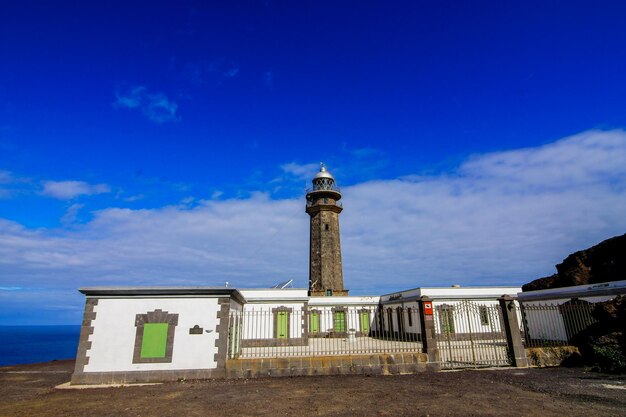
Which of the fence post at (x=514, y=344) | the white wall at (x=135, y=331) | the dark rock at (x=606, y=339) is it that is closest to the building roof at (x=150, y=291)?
the white wall at (x=135, y=331)

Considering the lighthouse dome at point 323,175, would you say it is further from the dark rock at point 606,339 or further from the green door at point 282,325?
the dark rock at point 606,339

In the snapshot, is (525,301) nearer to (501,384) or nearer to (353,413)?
(501,384)

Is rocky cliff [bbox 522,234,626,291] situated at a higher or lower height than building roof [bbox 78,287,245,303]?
higher

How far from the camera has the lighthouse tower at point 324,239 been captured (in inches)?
1144

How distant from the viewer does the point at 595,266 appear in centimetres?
2045

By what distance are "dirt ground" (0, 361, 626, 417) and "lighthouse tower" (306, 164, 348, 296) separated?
58.8 feet

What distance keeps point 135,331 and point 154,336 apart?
2.11 feet

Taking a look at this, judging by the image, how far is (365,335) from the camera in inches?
1123

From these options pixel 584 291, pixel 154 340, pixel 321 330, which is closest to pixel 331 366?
pixel 154 340

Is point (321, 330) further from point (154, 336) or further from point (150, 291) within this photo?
point (150, 291)

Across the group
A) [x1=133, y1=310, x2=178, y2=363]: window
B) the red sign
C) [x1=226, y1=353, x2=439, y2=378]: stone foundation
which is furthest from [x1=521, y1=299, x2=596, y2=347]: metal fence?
[x1=133, y1=310, x2=178, y2=363]: window

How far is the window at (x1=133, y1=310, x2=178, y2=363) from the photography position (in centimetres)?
A: 1093

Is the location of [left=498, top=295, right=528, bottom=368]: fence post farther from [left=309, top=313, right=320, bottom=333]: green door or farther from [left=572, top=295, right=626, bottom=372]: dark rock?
[left=309, top=313, right=320, bottom=333]: green door

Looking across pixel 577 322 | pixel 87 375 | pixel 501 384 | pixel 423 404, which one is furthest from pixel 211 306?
pixel 577 322
